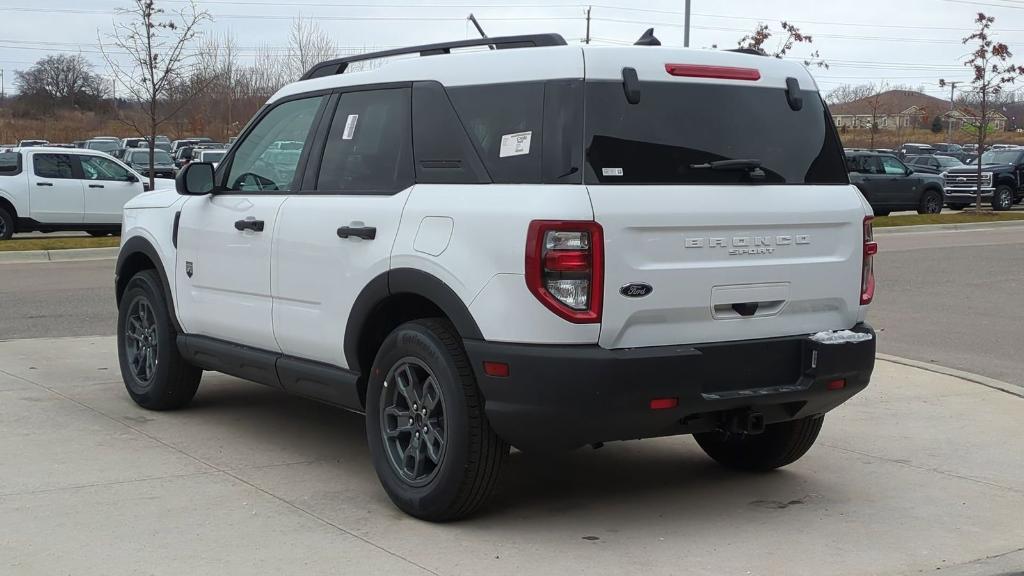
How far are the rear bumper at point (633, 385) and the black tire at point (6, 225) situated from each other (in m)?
→ 18.5

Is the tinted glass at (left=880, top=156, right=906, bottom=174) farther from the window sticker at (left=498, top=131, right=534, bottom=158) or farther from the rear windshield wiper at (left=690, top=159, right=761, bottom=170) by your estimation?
the window sticker at (left=498, top=131, right=534, bottom=158)

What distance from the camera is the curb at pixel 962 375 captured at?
8.80 metres

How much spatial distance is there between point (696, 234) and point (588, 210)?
0.57 m

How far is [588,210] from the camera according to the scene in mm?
4840

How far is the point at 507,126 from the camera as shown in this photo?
5.22 m

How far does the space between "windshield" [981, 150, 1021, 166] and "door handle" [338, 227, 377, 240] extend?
3447cm

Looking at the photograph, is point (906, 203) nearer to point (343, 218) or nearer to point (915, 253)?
point (915, 253)

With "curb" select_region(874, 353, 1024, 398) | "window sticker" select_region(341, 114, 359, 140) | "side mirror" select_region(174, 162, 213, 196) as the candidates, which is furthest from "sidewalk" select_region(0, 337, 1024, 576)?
"window sticker" select_region(341, 114, 359, 140)

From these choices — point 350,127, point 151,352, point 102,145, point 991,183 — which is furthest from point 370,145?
point 102,145

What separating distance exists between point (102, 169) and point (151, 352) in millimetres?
15847

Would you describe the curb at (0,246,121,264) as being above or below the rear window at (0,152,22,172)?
below

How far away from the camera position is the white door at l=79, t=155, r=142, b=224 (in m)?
22.0

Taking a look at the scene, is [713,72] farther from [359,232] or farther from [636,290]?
[359,232]

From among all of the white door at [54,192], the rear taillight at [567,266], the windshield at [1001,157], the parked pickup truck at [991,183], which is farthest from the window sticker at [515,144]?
the windshield at [1001,157]
